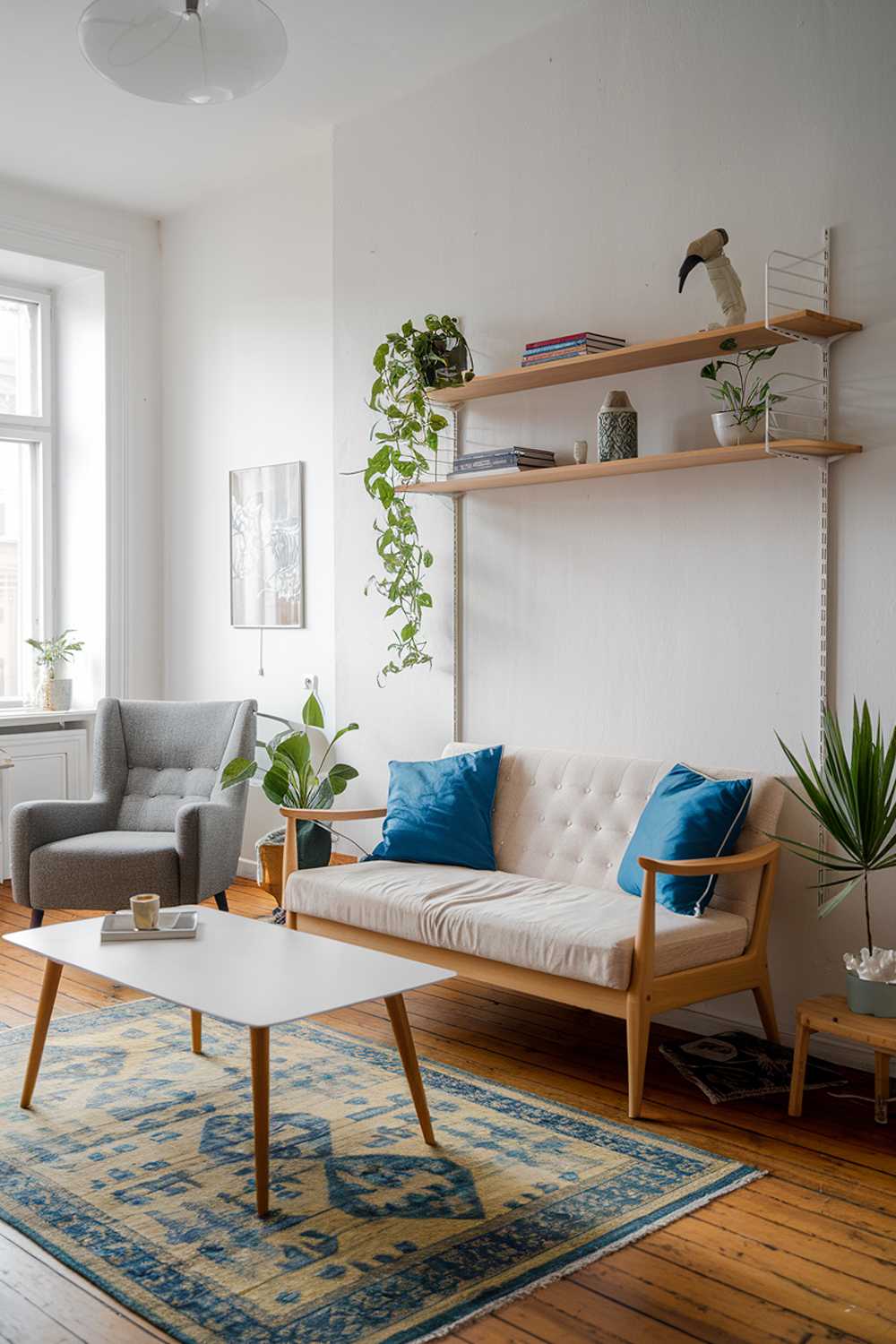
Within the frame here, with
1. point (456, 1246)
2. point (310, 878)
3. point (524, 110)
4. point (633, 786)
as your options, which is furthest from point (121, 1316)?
point (524, 110)

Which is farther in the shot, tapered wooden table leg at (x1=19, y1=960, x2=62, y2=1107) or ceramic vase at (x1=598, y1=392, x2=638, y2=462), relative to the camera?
ceramic vase at (x1=598, y1=392, x2=638, y2=462)

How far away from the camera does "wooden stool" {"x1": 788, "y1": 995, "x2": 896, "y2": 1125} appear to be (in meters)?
2.93

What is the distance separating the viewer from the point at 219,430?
19.2ft

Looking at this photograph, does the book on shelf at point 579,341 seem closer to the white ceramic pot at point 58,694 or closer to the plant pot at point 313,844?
the plant pot at point 313,844

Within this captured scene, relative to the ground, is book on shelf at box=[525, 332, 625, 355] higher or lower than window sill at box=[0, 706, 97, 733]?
higher

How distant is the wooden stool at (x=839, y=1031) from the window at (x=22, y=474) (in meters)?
4.28

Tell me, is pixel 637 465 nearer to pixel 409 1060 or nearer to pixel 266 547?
pixel 409 1060

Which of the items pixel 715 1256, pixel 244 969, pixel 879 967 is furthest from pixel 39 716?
pixel 715 1256

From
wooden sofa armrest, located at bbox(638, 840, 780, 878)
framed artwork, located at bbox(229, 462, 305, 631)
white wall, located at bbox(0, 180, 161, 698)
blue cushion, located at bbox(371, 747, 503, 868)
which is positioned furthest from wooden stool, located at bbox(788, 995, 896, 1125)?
white wall, located at bbox(0, 180, 161, 698)

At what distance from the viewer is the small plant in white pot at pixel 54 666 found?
19.5 ft

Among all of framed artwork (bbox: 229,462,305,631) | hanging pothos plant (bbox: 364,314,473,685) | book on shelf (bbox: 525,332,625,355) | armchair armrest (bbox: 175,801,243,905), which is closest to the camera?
book on shelf (bbox: 525,332,625,355)

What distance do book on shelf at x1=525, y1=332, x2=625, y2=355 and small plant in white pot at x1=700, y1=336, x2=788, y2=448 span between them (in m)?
0.30

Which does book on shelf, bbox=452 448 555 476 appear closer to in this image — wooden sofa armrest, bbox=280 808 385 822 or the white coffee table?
wooden sofa armrest, bbox=280 808 385 822

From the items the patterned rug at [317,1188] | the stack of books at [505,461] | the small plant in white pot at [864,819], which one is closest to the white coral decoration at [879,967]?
the small plant in white pot at [864,819]
